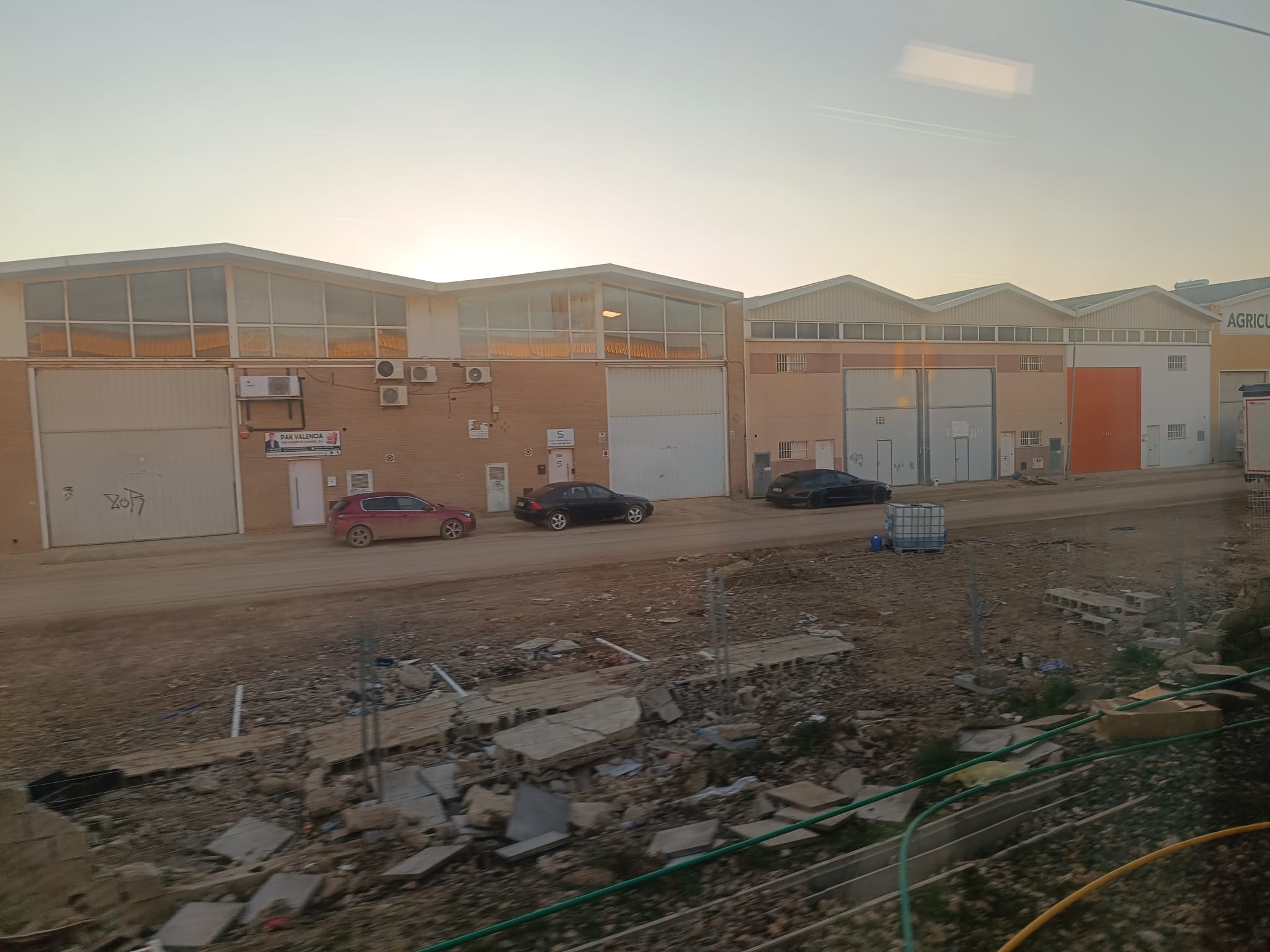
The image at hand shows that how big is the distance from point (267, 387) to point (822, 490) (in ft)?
57.4

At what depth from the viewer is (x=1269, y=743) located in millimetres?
5715

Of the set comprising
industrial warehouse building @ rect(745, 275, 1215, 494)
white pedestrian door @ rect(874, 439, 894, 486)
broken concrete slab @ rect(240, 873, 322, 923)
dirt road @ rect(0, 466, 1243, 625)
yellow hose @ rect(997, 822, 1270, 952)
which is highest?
industrial warehouse building @ rect(745, 275, 1215, 494)

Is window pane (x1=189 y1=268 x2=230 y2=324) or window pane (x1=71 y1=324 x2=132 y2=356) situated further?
window pane (x1=189 y1=268 x2=230 y2=324)

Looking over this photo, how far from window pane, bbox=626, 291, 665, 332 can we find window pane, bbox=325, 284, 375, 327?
8.89 metres

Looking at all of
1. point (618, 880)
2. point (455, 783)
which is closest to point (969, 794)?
point (618, 880)

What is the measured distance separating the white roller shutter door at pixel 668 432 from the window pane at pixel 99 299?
48.4 ft

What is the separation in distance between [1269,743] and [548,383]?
79.8ft

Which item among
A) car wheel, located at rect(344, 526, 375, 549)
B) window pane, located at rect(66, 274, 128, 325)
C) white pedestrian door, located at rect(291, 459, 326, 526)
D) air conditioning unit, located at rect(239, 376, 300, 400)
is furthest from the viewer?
white pedestrian door, located at rect(291, 459, 326, 526)

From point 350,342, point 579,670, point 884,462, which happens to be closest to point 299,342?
point 350,342

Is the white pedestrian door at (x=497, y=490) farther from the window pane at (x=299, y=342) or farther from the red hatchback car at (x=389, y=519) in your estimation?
the window pane at (x=299, y=342)

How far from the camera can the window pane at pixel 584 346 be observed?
29.0m

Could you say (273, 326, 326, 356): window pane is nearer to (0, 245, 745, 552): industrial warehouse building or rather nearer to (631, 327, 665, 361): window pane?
(0, 245, 745, 552): industrial warehouse building

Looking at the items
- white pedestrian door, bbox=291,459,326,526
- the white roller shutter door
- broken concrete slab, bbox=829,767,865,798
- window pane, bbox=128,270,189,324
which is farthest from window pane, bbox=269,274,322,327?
broken concrete slab, bbox=829,767,865,798

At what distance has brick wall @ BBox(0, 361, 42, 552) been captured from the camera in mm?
22359
